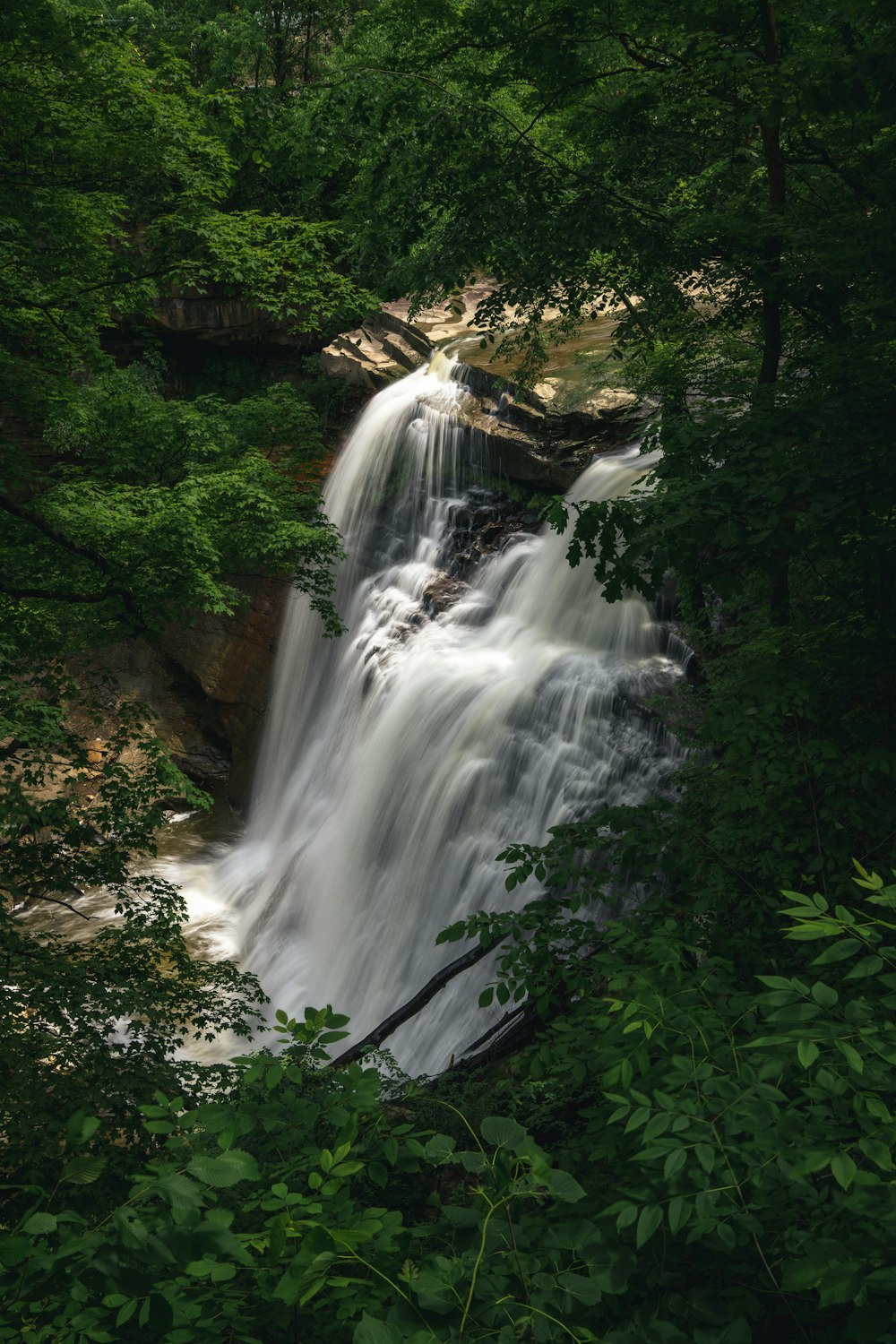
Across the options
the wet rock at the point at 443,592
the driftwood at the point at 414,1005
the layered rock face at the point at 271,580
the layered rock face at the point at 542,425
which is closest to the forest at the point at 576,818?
the driftwood at the point at 414,1005

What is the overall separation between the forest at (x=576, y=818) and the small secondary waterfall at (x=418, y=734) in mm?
652

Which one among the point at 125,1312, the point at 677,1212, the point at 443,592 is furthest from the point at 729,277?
the point at 443,592

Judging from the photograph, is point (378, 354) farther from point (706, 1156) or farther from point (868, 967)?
point (706, 1156)

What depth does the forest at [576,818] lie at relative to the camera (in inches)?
69.0

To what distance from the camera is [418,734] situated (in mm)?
10227

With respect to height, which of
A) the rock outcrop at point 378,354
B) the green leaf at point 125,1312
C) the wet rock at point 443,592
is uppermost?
the rock outcrop at point 378,354

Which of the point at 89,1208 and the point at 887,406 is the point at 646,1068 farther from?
the point at 89,1208

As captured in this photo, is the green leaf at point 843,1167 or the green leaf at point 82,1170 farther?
the green leaf at point 82,1170

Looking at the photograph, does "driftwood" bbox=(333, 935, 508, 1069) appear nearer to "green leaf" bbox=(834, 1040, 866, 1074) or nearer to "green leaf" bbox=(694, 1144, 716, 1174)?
"green leaf" bbox=(694, 1144, 716, 1174)

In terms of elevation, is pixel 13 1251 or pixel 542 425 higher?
pixel 542 425

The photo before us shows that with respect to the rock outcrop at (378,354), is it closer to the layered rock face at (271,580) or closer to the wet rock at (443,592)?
the layered rock face at (271,580)

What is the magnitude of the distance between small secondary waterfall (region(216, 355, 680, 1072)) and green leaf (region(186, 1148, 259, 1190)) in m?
6.07

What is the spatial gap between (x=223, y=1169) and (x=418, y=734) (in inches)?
340

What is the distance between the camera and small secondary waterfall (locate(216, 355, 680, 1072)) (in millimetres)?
8469
